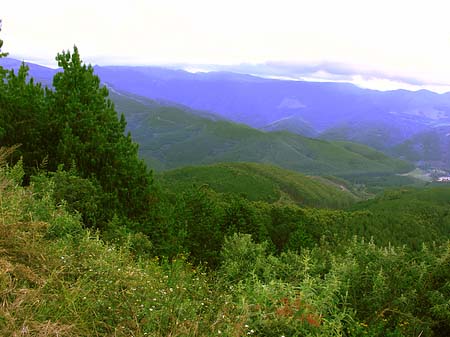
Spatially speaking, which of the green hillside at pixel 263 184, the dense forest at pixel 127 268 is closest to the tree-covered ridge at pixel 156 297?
the dense forest at pixel 127 268

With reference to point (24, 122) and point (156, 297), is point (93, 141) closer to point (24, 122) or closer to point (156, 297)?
point (24, 122)

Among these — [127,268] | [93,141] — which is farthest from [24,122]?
[127,268]

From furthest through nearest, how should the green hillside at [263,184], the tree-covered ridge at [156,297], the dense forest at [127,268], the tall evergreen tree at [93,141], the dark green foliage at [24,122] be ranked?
the green hillside at [263,184] → the dark green foliage at [24,122] → the tall evergreen tree at [93,141] → the dense forest at [127,268] → the tree-covered ridge at [156,297]

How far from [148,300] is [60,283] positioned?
57.2 inches

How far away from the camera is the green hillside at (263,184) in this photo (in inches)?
4877

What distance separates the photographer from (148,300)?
543 centimetres

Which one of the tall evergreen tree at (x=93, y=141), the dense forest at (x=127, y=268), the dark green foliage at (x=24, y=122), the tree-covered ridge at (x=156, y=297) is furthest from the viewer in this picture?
the dark green foliage at (x=24, y=122)

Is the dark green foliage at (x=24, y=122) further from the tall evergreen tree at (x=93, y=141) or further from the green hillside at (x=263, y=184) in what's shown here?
the green hillside at (x=263, y=184)

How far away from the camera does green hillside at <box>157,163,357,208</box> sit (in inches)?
4877

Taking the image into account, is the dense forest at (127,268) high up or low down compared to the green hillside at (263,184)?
up

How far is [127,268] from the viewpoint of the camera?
6.39 metres

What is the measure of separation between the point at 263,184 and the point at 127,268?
12986 cm

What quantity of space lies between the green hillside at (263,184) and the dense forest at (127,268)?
9784cm

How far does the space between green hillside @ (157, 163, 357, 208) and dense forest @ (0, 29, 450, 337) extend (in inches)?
3852
